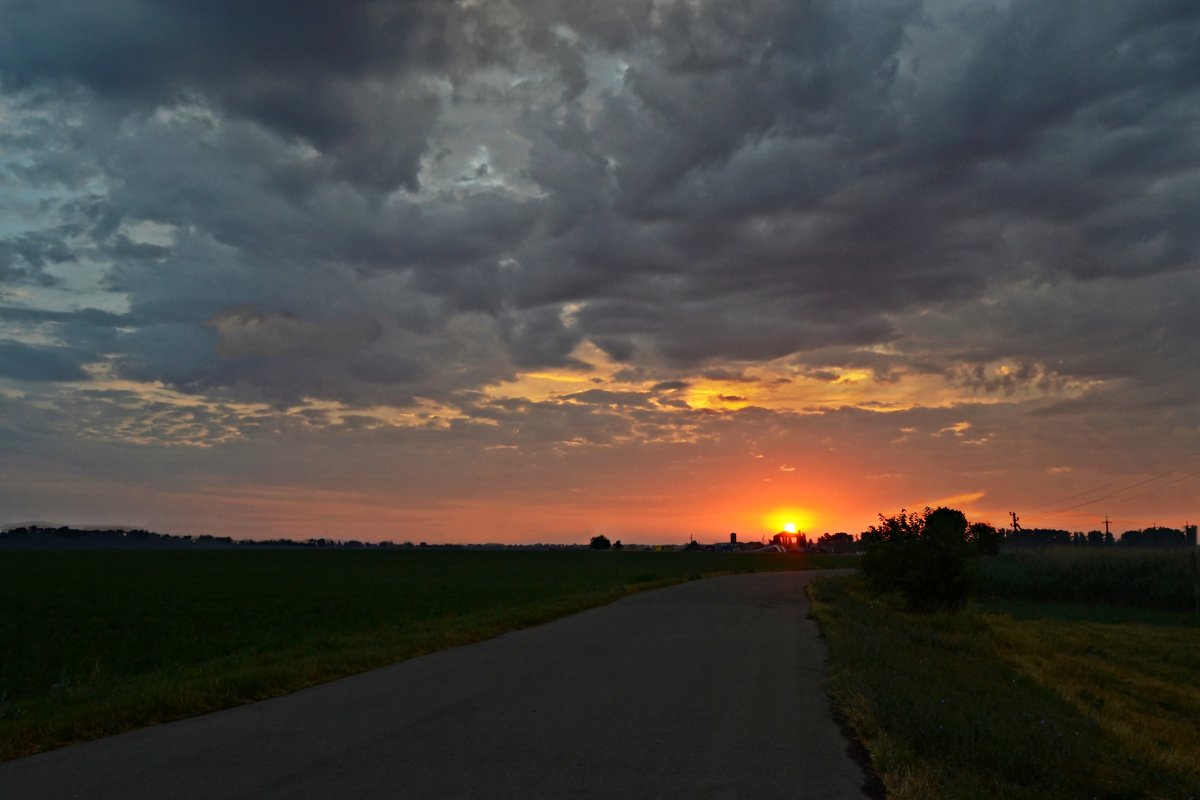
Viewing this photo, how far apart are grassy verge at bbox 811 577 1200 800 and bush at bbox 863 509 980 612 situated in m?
1.09

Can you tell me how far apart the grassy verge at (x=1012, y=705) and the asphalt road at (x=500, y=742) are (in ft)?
2.40

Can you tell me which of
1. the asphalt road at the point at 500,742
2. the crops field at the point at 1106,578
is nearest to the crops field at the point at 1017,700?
the asphalt road at the point at 500,742

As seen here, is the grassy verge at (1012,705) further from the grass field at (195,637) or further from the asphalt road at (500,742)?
the grass field at (195,637)

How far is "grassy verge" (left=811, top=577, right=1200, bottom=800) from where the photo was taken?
29.8ft

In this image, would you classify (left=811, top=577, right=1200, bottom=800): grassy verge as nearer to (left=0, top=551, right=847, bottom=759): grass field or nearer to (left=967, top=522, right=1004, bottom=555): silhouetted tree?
(left=967, top=522, right=1004, bottom=555): silhouetted tree

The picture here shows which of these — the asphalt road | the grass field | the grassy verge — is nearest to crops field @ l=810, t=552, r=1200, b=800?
the grassy verge

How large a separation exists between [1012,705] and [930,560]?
16.4 meters

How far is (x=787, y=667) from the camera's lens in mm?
16125

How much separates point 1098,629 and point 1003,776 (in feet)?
92.0

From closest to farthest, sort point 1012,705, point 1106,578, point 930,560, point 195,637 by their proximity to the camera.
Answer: point 1012,705 < point 195,637 < point 930,560 < point 1106,578

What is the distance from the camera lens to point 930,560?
2923 cm

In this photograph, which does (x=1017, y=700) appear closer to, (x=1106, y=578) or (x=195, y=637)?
(x=195, y=637)

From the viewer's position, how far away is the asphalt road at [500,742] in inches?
310

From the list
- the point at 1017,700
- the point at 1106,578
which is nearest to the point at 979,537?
the point at 1017,700
